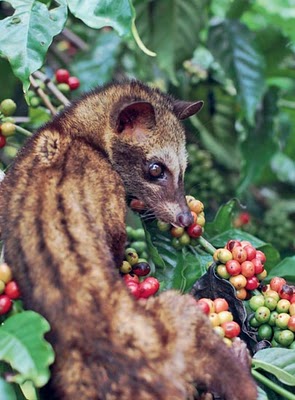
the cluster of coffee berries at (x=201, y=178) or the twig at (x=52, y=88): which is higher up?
the twig at (x=52, y=88)

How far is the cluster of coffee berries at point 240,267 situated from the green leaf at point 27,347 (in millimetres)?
832

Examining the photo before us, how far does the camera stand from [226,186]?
5.15m

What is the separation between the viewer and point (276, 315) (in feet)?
9.48

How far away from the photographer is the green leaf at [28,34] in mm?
3047

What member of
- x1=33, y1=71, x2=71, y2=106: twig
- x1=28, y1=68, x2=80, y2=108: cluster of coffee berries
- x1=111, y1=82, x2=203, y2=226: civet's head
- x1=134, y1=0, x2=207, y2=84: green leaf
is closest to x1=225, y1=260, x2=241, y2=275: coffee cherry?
x1=111, y1=82, x2=203, y2=226: civet's head

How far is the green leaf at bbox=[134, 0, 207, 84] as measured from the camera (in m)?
4.65

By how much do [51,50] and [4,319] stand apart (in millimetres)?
2886

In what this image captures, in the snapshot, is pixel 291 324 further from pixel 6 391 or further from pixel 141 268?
pixel 6 391

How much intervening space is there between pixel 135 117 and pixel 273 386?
1.37 metres

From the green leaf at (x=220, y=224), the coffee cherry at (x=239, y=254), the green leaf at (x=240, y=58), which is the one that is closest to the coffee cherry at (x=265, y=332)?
the coffee cherry at (x=239, y=254)

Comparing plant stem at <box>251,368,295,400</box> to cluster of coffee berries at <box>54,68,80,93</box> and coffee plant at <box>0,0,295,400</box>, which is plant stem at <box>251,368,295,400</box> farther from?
cluster of coffee berries at <box>54,68,80,93</box>

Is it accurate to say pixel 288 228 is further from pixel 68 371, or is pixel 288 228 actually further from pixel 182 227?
pixel 68 371

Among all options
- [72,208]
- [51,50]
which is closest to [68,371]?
[72,208]

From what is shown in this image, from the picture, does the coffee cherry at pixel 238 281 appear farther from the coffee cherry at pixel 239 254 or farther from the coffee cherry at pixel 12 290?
the coffee cherry at pixel 12 290
